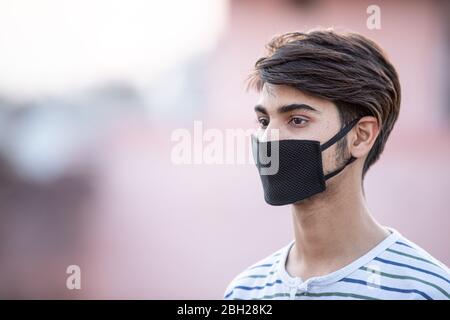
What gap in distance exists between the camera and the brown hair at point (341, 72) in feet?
6.69

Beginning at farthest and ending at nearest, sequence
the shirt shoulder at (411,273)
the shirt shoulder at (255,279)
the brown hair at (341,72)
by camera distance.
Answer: the shirt shoulder at (255,279)
the brown hair at (341,72)
the shirt shoulder at (411,273)

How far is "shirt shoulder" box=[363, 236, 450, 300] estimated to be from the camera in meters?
1.92

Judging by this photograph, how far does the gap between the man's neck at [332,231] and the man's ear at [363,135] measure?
104mm

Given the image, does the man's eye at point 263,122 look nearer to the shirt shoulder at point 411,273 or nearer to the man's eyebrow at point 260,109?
the man's eyebrow at point 260,109

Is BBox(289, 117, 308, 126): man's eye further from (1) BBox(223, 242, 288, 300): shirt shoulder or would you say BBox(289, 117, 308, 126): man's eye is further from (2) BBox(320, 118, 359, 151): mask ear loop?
(1) BBox(223, 242, 288, 300): shirt shoulder

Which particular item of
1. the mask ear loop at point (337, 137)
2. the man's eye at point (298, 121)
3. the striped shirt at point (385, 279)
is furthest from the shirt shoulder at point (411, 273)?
the man's eye at point (298, 121)

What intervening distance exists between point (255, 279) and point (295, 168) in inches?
15.3

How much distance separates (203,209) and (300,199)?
107 cm

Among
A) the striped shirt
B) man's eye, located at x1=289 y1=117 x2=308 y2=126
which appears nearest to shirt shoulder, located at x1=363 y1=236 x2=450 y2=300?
the striped shirt

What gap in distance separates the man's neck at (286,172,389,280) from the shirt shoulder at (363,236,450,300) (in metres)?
0.06

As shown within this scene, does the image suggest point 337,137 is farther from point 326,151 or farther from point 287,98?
point 287,98

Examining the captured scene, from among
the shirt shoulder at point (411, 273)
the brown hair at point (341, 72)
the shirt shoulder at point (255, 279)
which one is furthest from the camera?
the shirt shoulder at point (255, 279)
